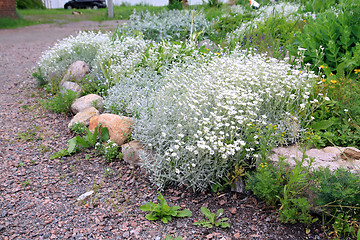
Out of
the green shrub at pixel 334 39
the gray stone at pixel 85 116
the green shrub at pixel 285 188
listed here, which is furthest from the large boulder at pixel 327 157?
the gray stone at pixel 85 116

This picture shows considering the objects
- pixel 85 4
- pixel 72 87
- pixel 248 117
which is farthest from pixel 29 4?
pixel 248 117

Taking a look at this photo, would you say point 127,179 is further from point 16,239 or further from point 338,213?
point 338,213

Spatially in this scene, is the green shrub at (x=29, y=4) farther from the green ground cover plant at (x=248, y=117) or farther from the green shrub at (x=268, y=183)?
the green shrub at (x=268, y=183)

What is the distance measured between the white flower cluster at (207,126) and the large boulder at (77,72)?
2.72 metres

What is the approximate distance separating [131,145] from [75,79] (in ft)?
9.38

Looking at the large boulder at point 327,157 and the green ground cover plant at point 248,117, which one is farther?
the large boulder at point 327,157

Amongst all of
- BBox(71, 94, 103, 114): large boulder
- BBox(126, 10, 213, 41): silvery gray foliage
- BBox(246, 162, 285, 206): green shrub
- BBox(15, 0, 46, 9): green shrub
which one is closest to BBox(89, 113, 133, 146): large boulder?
BBox(71, 94, 103, 114): large boulder

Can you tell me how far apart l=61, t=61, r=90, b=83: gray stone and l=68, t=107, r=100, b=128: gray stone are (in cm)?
133

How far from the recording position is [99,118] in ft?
14.1

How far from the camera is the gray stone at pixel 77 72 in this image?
234 inches

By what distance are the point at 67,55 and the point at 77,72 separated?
36.8 inches

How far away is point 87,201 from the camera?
10.3 ft

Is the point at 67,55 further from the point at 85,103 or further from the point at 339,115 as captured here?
the point at 339,115

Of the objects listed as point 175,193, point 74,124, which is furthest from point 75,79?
point 175,193
